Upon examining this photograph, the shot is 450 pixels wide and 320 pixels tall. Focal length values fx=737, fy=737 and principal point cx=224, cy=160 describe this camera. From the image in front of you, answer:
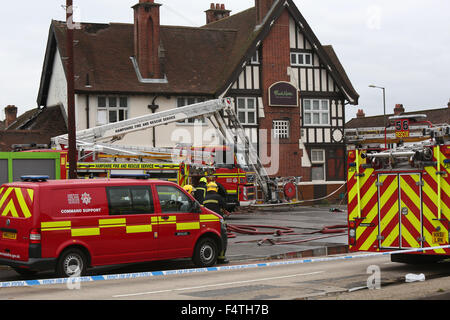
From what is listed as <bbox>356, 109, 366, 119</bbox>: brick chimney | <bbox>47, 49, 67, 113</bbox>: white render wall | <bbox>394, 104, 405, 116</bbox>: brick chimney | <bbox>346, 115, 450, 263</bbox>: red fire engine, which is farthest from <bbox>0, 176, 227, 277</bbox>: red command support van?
<bbox>356, 109, 366, 119</bbox>: brick chimney

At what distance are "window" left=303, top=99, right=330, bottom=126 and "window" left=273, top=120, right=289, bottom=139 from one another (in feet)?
4.18

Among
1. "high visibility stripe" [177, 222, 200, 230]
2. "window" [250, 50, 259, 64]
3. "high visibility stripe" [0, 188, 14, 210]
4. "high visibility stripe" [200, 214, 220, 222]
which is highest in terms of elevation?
"window" [250, 50, 259, 64]

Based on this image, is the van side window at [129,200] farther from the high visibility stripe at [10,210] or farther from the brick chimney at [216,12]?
the brick chimney at [216,12]

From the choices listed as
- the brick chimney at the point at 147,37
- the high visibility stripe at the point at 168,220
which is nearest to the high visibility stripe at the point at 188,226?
the high visibility stripe at the point at 168,220

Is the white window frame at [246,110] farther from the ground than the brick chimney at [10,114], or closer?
closer

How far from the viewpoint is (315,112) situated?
1640 inches

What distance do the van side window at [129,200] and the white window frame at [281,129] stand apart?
87.7 ft

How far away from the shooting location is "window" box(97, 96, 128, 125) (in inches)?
1442

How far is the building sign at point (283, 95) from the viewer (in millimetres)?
40219

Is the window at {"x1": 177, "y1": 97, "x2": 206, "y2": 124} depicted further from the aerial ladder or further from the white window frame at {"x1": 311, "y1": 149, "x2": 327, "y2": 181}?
the white window frame at {"x1": 311, "y1": 149, "x2": 327, "y2": 181}

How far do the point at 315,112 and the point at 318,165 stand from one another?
3.00m

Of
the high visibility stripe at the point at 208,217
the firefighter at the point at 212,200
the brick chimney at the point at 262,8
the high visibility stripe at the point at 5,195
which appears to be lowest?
the high visibility stripe at the point at 208,217

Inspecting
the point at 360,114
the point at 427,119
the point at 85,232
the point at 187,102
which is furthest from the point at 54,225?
the point at 360,114
